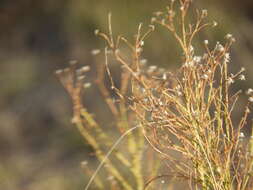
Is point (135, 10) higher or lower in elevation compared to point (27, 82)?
higher

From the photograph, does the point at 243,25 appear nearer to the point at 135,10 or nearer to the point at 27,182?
the point at 135,10

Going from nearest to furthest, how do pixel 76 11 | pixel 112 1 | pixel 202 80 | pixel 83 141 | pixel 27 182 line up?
pixel 202 80, pixel 27 182, pixel 83 141, pixel 112 1, pixel 76 11

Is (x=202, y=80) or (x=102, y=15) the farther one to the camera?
(x=102, y=15)

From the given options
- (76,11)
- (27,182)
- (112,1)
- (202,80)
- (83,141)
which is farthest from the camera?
(76,11)

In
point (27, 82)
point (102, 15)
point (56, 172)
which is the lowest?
point (56, 172)

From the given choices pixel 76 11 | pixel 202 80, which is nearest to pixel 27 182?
pixel 76 11

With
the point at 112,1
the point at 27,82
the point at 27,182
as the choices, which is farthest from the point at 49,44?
the point at 27,182

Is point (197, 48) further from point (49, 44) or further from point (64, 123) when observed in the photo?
point (49, 44)
